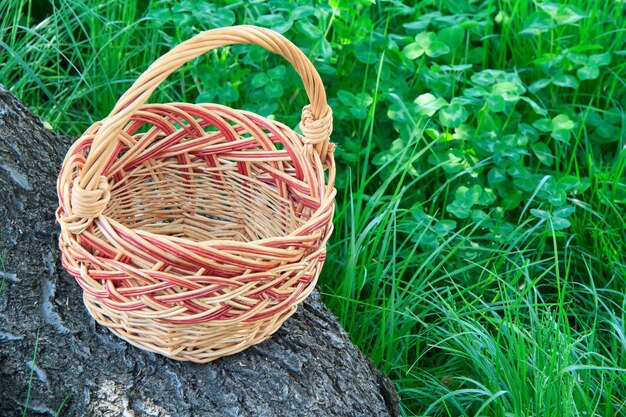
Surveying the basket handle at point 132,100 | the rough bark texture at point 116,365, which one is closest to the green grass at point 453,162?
the rough bark texture at point 116,365

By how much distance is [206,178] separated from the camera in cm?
157

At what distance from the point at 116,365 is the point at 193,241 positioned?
287 mm

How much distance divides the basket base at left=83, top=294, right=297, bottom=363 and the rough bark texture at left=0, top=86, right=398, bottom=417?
0.05 meters

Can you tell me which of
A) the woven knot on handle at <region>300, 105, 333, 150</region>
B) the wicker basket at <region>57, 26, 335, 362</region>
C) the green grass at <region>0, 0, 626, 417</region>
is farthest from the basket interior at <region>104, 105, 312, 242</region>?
the green grass at <region>0, 0, 626, 417</region>

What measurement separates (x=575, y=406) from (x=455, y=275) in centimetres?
55

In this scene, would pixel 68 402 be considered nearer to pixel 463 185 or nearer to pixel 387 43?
pixel 463 185

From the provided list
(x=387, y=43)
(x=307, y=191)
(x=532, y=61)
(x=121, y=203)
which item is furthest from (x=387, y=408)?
(x=532, y=61)

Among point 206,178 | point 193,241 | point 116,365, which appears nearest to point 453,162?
point 206,178

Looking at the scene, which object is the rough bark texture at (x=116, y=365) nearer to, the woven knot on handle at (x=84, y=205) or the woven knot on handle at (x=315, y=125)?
the woven knot on handle at (x=84, y=205)

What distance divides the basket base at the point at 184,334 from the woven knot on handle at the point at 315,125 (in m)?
0.34

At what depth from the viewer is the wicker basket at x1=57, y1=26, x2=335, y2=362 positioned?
1118mm

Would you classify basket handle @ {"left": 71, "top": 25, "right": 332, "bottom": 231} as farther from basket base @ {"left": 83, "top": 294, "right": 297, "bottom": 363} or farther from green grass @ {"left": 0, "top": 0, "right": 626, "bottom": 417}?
green grass @ {"left": 0, "top": 0, "right": 626, "bottom": 417}

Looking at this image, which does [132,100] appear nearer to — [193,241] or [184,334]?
[193,241]

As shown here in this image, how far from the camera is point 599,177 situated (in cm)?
190
